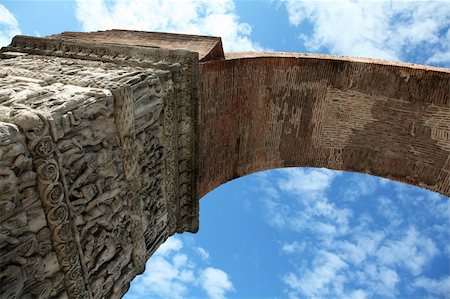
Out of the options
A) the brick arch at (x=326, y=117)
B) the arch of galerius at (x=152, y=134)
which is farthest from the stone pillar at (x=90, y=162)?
the brick arch at (x=326, y=117)

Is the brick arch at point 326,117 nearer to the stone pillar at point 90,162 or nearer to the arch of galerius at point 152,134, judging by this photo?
the arch of galerius at point 152,134

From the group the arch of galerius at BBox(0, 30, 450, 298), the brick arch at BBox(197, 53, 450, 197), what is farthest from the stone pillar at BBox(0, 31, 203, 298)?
the brick arch at BBox(197, 53, 450, 197)

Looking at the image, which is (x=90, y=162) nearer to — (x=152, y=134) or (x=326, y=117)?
(x=152, y=134)

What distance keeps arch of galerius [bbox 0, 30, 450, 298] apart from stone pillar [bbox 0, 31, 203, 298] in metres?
0.01

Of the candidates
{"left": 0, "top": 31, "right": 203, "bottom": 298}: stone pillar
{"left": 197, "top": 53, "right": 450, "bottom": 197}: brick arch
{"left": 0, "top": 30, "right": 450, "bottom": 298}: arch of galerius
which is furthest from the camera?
{"left": 197, "top": 53, "right": 450, "bottom": 197}: brick arch

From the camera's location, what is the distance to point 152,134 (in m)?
4.58

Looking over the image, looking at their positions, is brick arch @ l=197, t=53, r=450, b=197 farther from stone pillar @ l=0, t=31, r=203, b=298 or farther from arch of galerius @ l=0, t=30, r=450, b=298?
stone pillar @ l=0, t=31, r=203, b=298

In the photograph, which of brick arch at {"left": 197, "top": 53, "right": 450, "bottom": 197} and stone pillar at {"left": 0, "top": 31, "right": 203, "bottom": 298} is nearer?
stone pillar at {"left": 0, "top": 31, "right": 203, "bottom": 298}

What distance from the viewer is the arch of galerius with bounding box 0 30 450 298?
313 cm

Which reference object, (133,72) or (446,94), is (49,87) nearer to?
(133,72)

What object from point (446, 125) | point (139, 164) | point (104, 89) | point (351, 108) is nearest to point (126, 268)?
point (139, 164)

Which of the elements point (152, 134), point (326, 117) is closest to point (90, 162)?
point (152, 134)

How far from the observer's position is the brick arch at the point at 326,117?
597 cm

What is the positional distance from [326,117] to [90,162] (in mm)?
3910
